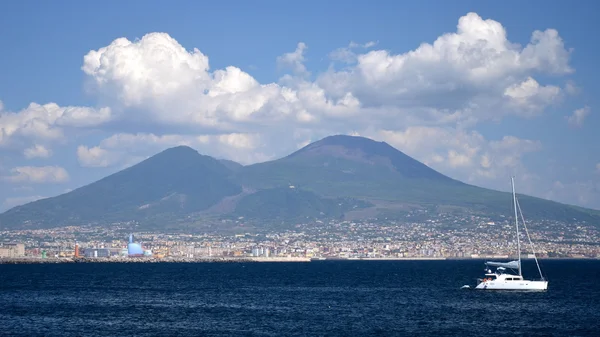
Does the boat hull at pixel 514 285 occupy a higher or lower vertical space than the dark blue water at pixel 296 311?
higher

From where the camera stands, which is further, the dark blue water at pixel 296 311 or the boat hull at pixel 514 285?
the boat hull at pixel 514 285

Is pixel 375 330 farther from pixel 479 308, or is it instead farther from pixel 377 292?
pixel 377 292

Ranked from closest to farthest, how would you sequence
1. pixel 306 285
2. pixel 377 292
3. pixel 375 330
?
pixel 375 330 → pixel 377 292 → pixel 306 285

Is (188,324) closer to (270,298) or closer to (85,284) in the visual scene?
(270,298)

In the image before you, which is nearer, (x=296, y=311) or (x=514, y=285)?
(x=296, y=311)

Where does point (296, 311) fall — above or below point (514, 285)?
below

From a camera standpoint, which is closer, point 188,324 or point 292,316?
point 188,324

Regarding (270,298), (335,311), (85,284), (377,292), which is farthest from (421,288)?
(85,284)

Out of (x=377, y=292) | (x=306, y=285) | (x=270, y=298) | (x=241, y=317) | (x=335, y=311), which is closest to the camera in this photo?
(x=241, y=317)
